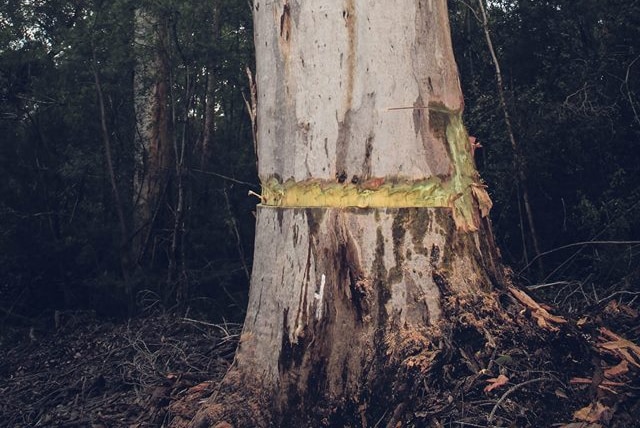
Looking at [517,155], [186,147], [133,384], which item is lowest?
[133,384]

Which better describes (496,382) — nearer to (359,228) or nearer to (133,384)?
(359,228)

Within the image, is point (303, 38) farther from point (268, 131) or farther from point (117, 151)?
point (117, 151)

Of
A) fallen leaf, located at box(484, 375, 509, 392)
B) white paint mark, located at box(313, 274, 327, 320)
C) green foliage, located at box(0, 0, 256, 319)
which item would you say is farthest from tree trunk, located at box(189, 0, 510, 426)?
green foliage, located at box(0, 0, 256, 319)

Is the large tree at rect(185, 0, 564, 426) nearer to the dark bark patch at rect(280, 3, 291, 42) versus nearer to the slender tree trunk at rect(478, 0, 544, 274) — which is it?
the dark bark patch at rect(280, 3, 291, 42)

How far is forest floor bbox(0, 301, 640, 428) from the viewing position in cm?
232

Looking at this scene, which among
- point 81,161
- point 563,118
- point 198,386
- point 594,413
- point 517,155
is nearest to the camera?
point 594,413

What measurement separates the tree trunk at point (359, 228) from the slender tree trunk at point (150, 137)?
5.70m

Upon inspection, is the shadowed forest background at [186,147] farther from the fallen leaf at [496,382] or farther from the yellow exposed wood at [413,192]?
the fallen leaf at [496,382]

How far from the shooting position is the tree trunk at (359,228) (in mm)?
2439

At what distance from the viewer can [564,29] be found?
775 centimetres

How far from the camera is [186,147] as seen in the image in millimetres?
8438

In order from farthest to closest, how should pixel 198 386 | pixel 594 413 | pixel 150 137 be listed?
pixel 150 137, pixel 198 386, pixel 594 413

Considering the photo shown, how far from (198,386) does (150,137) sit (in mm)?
6212

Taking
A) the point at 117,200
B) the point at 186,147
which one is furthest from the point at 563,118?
the point at 117,200
